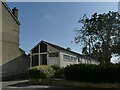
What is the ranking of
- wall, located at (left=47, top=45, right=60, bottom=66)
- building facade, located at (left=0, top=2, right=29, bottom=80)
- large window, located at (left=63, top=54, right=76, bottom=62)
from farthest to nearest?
large window, located at (left=63, top=54, right=76, bottom=62) < wall, located at (left=47, top=45, right=60, bottom=66) < building facade, located at (left=0, top=2, right=29, bottom=80)

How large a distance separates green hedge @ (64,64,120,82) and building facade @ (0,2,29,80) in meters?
12.3

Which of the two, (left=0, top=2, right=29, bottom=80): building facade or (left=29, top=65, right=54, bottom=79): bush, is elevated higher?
(left=0, top=2, right=29, bottom=80): building facade

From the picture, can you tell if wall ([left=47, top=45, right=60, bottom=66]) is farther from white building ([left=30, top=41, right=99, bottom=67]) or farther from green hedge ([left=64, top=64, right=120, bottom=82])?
green hedge ([left=64, top=64, right=120, bottom=82])

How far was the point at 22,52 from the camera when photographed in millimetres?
35094

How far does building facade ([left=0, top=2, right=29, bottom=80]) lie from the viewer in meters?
28.7

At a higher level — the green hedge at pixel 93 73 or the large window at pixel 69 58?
the large window at pixel 69 58

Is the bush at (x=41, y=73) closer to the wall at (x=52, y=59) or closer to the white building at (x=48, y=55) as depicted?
the wall at (x=52, y=59)

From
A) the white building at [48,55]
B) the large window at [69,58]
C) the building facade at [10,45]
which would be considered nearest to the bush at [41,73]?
the building facade at [10,45]

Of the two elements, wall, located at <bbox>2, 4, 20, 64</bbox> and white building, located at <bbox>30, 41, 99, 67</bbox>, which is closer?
wall, located at <bbox>2, 4, 20, 64</bbox>

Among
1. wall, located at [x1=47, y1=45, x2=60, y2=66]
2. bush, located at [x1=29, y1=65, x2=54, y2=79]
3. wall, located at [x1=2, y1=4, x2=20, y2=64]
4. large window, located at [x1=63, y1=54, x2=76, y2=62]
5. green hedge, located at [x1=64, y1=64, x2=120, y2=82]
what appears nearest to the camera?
green hedge, located at [x1=64, y1=64, x2=120, y2=82]

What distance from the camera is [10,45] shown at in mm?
30281

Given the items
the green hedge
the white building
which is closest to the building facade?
the white building

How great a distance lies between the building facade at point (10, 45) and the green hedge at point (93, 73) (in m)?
12.3

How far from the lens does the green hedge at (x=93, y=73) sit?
17114 millimetres
